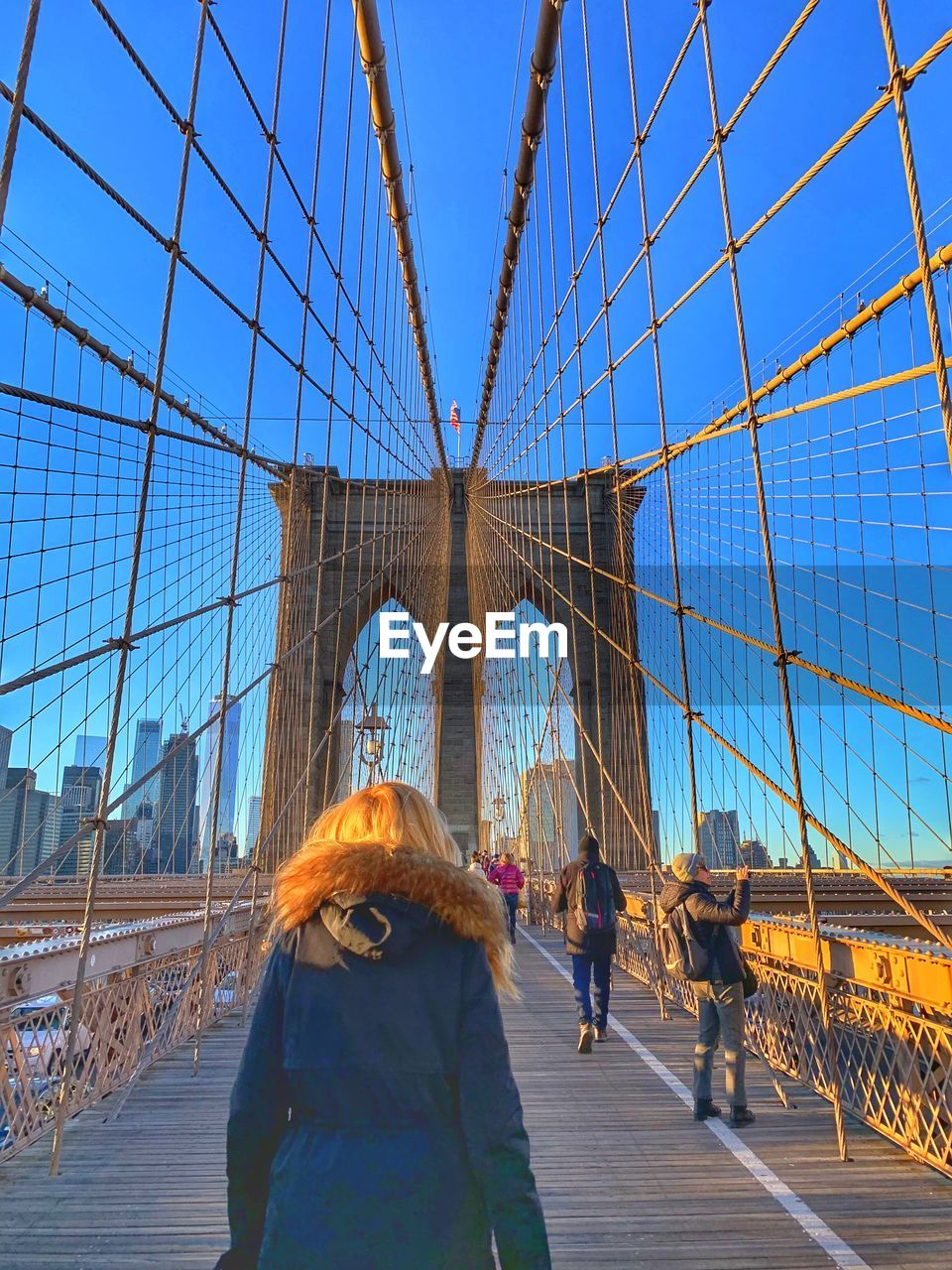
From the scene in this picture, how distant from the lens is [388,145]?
11508mm

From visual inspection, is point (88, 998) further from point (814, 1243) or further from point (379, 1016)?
point (379, 1016)

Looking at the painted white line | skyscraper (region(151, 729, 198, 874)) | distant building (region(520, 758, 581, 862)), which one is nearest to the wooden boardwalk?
the painted white line

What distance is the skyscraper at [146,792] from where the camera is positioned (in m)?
11.8

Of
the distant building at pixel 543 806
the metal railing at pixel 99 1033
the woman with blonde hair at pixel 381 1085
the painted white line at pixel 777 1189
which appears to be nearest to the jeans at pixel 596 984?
the painted white line at pixel 777 1189

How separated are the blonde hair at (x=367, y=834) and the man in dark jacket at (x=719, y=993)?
225 cm

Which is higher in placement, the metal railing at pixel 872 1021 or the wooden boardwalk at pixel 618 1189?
the metal railing at pixel 872 1021

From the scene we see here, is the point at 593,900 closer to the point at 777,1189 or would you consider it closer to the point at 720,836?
the point at 777,1189

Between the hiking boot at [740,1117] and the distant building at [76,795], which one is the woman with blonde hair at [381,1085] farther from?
the distant building at [76,795]

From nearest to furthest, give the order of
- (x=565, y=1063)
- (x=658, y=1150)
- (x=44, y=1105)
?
1. (x=658, y=1150)
2. (x=44, y=1105)
3. (x=565, y=1063)

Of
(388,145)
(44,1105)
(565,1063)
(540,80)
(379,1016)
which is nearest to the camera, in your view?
(379,1016)

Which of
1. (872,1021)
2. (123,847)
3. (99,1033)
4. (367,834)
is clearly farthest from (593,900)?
(123,847)

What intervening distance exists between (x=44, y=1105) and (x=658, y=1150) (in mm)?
2305

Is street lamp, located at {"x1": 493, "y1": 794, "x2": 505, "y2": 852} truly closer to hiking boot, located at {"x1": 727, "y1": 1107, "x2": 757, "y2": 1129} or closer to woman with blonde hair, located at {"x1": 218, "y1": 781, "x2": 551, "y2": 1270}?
hiking boot, located at {"x1": 727, "y1": 1107, "x2": 757, "y2": 1129}

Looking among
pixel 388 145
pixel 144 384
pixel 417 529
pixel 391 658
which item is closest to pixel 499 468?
pixel 417 529
